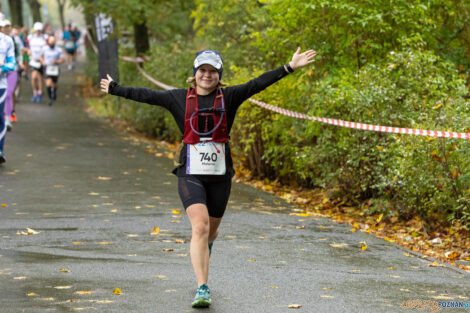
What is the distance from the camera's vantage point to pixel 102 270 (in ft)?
23.9

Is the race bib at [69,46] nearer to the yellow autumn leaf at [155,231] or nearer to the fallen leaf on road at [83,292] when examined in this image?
the yellow autumn leaf at [155,231]

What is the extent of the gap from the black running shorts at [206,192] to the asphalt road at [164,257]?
684mm

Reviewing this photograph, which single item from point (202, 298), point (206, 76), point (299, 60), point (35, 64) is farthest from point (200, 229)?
point (35, 64)

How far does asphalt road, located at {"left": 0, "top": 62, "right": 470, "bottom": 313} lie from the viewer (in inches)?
251

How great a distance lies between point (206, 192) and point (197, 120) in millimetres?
552

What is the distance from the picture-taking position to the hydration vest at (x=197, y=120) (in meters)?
6.30

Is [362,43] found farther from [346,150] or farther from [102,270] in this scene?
[102,270]

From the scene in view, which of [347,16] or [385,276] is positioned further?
[347,16]

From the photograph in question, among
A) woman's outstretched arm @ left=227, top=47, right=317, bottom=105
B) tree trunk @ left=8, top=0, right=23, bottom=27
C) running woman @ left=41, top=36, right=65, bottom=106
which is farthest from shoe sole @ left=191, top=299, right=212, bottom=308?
tree trunk @ left=8, top=0, right=23, bottom=27

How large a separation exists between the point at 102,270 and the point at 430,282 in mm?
2742

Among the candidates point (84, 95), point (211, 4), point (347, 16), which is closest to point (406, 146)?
point (347, 16)

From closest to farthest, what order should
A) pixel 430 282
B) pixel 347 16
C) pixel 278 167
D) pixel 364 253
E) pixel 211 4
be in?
pixel 430 282
pixel 364 253
pixel 347 16
pixel 278 167
pixel 211 4

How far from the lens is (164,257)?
7914 mm

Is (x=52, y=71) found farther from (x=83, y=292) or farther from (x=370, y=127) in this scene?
(x=83, y=292)
